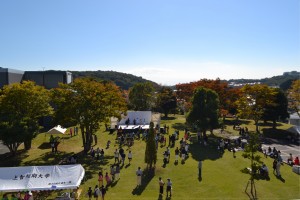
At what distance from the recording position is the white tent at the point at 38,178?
60.6 ft

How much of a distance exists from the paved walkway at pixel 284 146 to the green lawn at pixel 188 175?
23.0ft

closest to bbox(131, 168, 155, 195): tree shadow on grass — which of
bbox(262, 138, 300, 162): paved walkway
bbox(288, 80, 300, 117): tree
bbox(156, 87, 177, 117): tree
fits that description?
bbox(262, 138, 300, 162): paved walkway

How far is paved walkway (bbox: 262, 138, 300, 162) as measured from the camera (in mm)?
36425

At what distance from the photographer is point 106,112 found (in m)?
32.3

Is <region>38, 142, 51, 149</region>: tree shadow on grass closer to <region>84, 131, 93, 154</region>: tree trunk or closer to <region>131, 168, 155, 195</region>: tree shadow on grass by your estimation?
<region>84, 131, 93, 154</region>: tree trunk

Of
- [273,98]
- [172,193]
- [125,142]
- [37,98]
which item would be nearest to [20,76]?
[37,98]

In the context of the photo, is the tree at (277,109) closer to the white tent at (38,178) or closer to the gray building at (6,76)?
the white tent at (38,178)

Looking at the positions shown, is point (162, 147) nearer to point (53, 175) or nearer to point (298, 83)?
point (53, 175)

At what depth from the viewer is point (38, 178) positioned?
62.5ft

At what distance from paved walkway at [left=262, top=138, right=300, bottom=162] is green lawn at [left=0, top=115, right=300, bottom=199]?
7.01m

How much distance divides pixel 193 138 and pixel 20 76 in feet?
113

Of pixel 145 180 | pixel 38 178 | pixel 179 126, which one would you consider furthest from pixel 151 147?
pixel 179 126

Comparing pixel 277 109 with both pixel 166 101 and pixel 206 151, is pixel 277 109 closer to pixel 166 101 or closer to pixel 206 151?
pixel 166 101

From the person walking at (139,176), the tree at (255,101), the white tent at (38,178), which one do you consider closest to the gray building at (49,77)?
the tree at (255,101)
